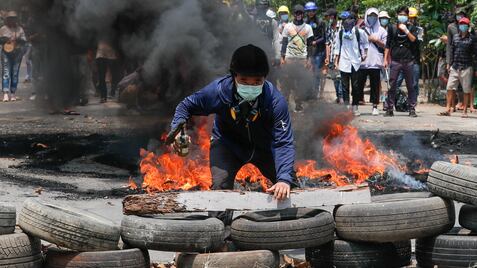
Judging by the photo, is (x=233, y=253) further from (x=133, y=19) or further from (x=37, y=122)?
(x=37, y=122)

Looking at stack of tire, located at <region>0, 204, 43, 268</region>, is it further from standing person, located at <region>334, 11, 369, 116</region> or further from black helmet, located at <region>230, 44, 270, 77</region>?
standing person, located at <region>334, 11, 369, 116</region>

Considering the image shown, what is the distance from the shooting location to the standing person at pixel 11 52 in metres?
19.0

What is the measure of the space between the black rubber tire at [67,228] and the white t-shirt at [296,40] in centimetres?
1233

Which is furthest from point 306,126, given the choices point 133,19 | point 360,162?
point 133,19

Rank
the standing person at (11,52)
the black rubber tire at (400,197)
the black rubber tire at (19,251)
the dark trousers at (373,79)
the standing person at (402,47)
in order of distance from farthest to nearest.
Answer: the standing person at (11,52) < the dark trousers at (373,79) < the standing person at (402,47) < the black rubber tire at (400,197) < the black rubber tire at (19,251)

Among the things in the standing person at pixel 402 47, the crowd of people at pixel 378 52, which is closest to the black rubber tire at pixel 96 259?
the crowd of people at pixel 378 52

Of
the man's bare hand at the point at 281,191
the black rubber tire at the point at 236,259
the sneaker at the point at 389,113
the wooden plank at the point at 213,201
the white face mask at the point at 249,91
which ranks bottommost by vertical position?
the sneaker at the point at 389,113

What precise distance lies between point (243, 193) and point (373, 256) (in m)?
1.07

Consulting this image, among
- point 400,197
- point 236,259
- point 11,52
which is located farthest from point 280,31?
point 236,259

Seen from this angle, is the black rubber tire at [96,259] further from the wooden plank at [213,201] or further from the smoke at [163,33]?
the smoke at [163,33]

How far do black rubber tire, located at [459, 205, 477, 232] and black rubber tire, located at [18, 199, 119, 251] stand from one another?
2545mm

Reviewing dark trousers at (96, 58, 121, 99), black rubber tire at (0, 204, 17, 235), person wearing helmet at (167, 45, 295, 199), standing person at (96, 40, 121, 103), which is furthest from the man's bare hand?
dark trousers at (96, 58, 121, 99)

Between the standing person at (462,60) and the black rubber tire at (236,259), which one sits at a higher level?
the standing person at (462,60)

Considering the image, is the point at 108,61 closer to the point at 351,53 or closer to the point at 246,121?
the point at 351,53
